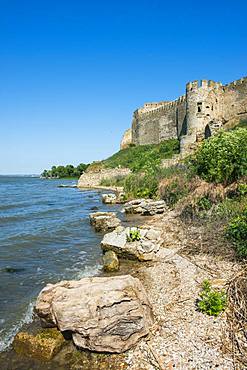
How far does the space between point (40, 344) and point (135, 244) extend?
5048 millimetres

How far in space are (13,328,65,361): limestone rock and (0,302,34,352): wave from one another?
9.0 inches

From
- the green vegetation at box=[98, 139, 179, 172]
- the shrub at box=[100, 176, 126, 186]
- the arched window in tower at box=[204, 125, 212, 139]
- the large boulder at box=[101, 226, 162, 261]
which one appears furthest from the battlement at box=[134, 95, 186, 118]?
the large boulder at box=[101, 226, 162, 261]

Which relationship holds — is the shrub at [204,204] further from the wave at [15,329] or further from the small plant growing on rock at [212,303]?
the wave at [15,329]

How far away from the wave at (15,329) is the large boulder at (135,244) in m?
3.55

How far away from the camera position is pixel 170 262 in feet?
28.6

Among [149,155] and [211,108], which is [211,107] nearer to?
[211,108]

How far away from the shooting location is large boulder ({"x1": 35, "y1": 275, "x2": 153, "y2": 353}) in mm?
4930

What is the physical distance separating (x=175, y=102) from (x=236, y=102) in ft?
46.0

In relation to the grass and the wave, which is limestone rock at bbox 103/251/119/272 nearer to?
the wave

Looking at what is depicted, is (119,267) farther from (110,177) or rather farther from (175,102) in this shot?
(175,102)

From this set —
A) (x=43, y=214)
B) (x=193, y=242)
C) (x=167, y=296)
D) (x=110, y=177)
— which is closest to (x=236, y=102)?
(x=110, y=177)

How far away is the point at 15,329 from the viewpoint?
599 centimetres

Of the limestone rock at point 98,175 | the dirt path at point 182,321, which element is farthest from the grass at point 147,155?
the dirt path at point 182,321

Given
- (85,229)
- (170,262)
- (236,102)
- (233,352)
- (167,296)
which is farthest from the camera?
(236,102)
